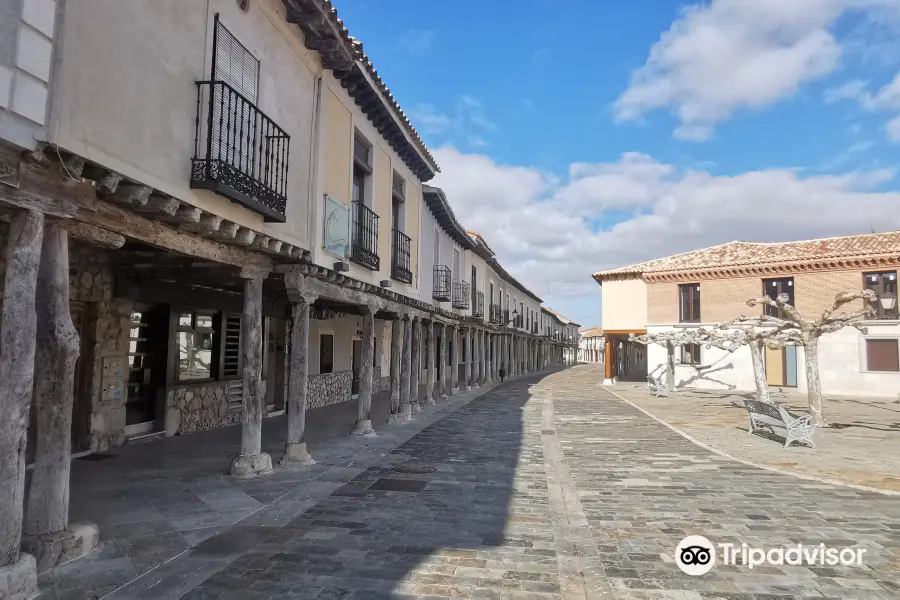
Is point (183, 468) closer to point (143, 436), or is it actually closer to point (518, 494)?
point (143, 436)

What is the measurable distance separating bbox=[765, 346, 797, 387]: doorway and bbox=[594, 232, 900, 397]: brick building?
4cm

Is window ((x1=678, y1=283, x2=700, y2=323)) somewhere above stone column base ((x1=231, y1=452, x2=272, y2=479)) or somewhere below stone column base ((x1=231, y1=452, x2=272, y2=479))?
above

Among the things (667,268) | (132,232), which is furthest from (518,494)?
(667,268)

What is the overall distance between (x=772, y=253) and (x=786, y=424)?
19.7m

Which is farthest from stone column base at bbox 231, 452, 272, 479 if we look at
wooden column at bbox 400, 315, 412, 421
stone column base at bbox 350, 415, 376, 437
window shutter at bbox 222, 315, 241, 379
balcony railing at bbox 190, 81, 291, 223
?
wooden column at bbox 400, 315, 412, 421

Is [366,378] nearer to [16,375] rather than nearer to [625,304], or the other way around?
[16,375]

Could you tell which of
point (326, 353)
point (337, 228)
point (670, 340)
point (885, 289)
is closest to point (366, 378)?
point (337, 228)

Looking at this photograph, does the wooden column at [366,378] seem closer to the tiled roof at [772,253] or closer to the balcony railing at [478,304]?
the balcony railing at [478,304]

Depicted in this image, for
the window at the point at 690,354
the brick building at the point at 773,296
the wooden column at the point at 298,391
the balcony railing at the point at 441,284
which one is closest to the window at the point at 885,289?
the brick building at the point at 773,296

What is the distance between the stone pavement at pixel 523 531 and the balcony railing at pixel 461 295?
391 inches

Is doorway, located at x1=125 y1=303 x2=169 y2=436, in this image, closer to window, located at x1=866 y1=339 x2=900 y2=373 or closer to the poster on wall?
the poster on wall

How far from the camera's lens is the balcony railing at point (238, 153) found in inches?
214

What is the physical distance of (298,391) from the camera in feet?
26.5

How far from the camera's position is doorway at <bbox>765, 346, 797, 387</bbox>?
82.8ft
